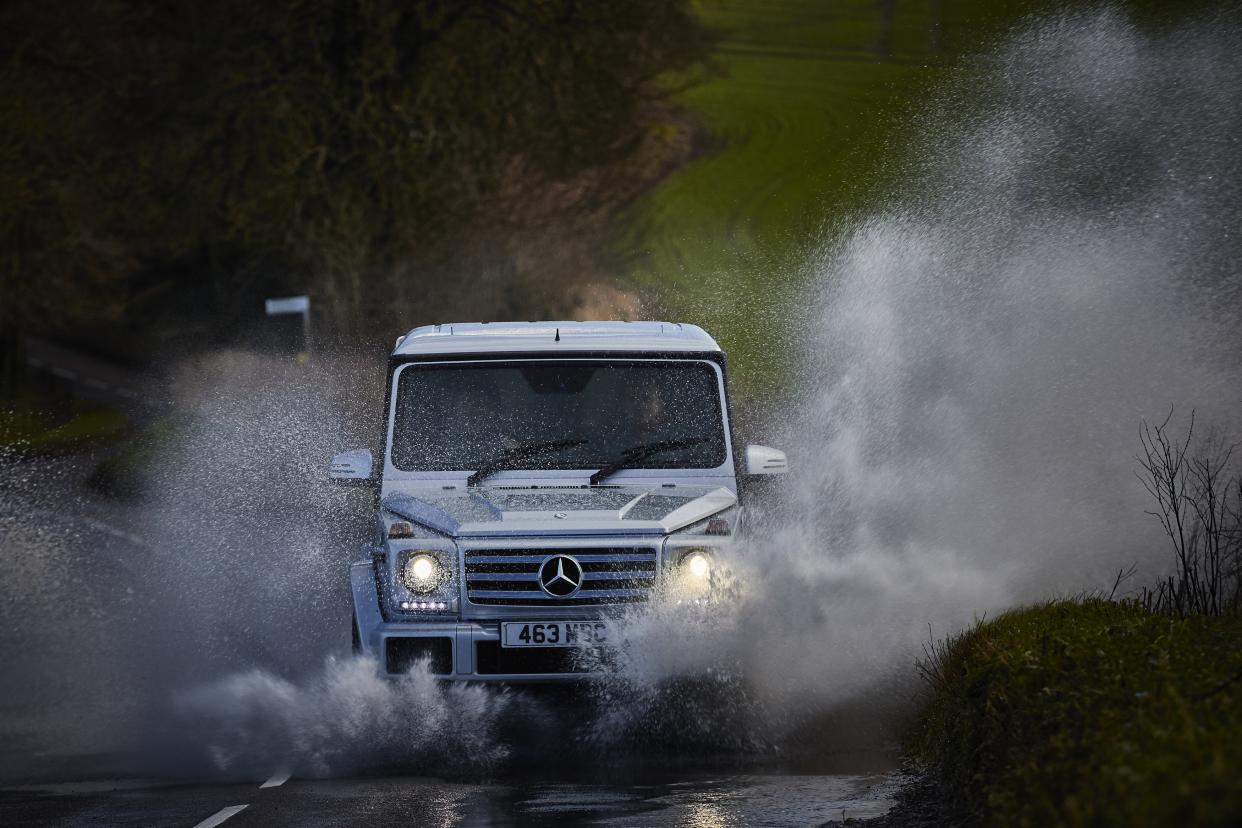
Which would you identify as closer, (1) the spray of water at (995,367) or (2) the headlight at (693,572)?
(2) the headlight at (693,572)

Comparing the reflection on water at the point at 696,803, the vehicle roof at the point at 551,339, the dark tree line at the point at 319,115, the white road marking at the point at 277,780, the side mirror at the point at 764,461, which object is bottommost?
the reflection on water at the point at 696,803

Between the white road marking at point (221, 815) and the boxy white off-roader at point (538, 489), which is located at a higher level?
the boxy white off-roader at point (538, 489)

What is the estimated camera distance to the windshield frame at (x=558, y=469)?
11320 mm

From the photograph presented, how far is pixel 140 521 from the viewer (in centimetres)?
2581

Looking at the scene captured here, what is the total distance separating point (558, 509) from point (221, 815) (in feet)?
8.45

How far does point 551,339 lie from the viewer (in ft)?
38.6

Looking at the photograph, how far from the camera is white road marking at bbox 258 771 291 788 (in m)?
9.87

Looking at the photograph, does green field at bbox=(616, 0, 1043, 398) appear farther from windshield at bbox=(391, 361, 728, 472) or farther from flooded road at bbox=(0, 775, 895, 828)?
flooded road at bbox=(0, 775, 895, 828)

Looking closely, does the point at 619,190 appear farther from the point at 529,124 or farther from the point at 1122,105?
the point at 1122,105

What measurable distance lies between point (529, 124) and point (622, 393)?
1015 inches

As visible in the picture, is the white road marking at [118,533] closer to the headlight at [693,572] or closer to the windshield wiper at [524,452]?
the windshield wiper at [524,452]

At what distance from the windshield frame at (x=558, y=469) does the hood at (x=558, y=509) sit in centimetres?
13

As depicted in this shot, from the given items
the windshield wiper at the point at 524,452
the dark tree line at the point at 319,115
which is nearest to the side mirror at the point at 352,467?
the windshield wiper at the point at 524,452

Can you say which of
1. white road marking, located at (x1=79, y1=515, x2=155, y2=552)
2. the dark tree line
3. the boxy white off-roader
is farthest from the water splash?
the dark tree line
